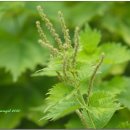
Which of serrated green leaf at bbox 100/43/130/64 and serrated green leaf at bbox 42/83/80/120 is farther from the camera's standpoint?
serrated green leaf at bbox 100/43/130/64

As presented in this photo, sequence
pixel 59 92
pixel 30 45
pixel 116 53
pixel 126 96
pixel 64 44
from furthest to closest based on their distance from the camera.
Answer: pixel 30 45, pixel 116 53, pixel 126 96, pixel 59 92, pixel 64 44

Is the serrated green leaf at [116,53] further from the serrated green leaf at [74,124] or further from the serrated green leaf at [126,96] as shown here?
the serrated green leaf at [74,124]

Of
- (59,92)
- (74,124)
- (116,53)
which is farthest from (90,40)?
(59,92)

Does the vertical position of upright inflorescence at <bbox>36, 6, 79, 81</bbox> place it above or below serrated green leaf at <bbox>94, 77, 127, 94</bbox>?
below

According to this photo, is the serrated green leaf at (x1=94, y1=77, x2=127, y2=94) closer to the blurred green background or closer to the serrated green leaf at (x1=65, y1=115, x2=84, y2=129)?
the serrated green leaf at (x1=65, y1=115, x2=84, y2=129)

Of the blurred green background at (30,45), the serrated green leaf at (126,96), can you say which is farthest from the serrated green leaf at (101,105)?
the blurred green background at (30,45)

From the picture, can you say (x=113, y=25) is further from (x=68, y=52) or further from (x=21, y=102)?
(x=68, y=52)

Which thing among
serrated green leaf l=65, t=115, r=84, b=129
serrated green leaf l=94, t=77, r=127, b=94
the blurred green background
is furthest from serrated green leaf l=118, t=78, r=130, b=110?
the blurred green background

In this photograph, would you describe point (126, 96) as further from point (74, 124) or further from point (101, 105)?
point (101, 105)
